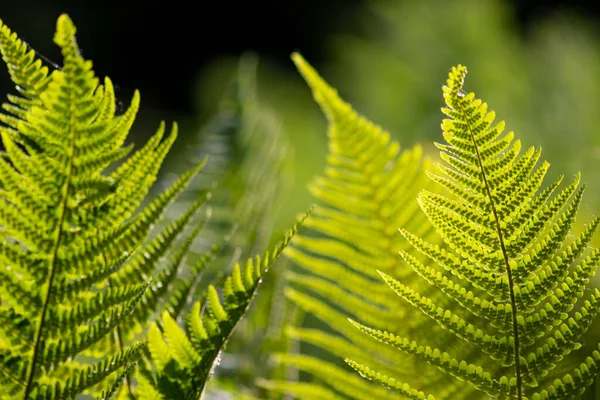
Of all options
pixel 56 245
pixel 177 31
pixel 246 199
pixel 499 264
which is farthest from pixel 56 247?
pixel 177 31

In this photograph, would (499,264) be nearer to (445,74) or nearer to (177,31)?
(445,74)

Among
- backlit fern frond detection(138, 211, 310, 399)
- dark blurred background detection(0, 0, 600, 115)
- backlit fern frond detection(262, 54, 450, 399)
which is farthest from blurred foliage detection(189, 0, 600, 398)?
dark blurred background detection(0, 0, 600, 115)

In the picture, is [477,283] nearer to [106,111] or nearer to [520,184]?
[520,184]

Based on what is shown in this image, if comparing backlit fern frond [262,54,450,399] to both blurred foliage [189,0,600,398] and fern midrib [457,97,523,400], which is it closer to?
fern midrib [457,97,523,400]

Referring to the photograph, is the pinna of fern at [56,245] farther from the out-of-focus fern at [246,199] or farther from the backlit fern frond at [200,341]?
the out-of-focus fern at [246,199]

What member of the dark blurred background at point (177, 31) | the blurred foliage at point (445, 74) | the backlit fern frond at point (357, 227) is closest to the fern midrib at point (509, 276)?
the backlit fern frond at point (357, 227)

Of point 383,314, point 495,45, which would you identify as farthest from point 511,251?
point 495,45
